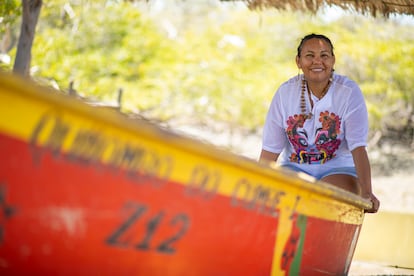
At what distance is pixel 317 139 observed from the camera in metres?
3.88

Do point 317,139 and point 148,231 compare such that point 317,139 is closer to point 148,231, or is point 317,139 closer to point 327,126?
point 327,126

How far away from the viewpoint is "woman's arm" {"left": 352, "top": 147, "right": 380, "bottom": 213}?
3695 mm

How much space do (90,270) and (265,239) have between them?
92 cm

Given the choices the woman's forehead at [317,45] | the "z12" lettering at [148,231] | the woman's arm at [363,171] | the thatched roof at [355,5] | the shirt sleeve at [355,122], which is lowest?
the "z12" lettering at [148,231]

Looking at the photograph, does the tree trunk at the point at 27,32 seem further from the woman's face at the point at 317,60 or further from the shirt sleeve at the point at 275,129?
the woman's face at the point at 317,60

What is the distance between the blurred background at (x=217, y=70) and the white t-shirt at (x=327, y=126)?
5663 millimetres

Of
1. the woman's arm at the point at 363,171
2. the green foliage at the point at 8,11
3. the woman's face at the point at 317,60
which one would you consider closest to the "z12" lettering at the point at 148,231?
the woman's arm at the point at 363,171

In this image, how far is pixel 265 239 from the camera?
2.77 m

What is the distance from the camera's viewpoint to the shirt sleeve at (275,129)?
4.05 meters

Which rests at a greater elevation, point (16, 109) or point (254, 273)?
point (16, 109)

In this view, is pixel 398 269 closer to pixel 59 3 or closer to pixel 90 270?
pixel 90 270

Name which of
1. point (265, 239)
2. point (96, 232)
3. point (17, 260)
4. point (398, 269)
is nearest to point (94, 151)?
point (96, 232)

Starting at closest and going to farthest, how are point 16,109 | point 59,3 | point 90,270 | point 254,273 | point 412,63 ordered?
point 16,109, point 90,270, point 254,273, point 59,3, point 412,63

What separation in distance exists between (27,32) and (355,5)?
251 centimetres
